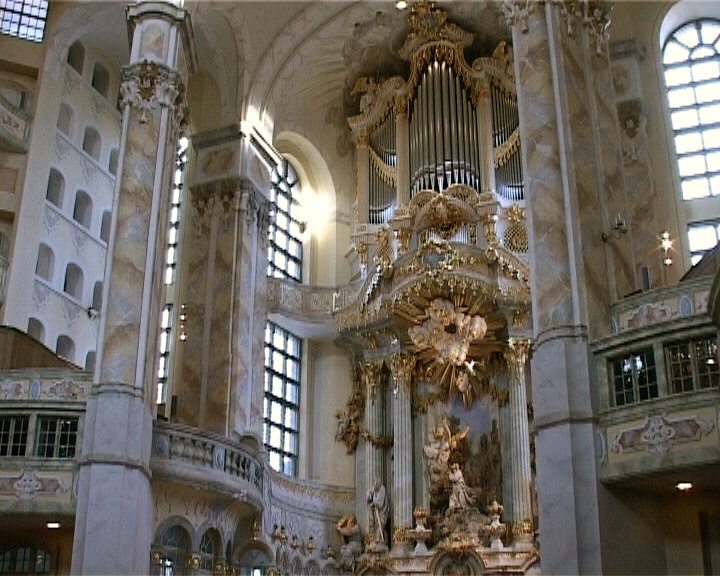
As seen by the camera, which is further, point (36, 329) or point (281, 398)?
point (281, 398)

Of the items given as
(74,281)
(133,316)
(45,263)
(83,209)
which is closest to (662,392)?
(133,316)

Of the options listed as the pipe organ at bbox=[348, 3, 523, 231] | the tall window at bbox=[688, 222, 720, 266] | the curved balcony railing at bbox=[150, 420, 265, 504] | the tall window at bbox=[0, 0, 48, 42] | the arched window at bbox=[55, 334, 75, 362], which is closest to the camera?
the curved balcony railing at bbox=[150, 420, 265, 504]

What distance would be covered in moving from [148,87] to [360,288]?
9047mm

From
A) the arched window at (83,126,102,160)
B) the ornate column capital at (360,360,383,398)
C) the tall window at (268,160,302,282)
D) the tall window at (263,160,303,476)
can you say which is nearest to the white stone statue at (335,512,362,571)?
the tall window at (263,160,303,476)

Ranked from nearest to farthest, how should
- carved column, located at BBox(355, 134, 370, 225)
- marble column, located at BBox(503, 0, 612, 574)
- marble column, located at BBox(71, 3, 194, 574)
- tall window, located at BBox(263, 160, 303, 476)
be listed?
marble column, located at BBox(503, 0, 612, 574)
marble column, located at BBox(71, 3, 194, 574)
tall window, located at BBox(263, 160, 303, 476)
carved column, located at BBox(355, 134, 370, 225)

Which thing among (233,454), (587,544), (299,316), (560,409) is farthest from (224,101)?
(587,544)

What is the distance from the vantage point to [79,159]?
27.7 m

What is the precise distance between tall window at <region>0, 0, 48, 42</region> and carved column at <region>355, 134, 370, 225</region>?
31.3 ft

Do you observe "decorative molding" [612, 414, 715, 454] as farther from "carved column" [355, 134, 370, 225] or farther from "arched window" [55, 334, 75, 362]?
"arched window" [55, 334, 75, 362]

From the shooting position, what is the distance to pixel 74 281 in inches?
1070

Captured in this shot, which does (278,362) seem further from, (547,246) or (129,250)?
(547,246)

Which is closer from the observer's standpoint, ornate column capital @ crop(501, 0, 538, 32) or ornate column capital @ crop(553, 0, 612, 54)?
ornate column capital @ crop(501, 0, 538, 32)

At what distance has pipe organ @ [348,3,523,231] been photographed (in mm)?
28531

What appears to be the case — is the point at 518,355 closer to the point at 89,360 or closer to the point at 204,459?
the point at 204,459
